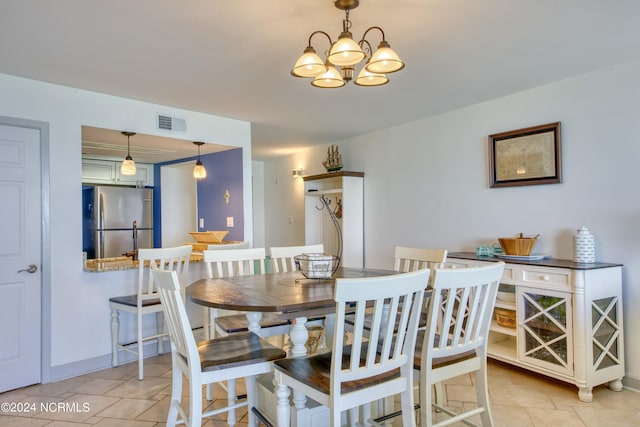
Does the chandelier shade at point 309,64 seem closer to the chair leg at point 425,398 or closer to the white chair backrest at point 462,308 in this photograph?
the white chair backrest at point 462,308

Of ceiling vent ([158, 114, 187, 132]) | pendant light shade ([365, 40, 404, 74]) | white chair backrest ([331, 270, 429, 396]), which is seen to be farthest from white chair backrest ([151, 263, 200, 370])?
ceiling vent ([158, 114, 187, 132])

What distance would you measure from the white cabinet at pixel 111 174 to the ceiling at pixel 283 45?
7.99 feet

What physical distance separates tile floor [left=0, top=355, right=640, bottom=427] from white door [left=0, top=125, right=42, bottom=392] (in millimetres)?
213

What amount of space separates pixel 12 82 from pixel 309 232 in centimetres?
372

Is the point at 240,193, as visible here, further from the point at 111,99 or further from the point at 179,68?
the point at 179,68

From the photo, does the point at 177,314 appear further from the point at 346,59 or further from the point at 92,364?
the point at 92,364

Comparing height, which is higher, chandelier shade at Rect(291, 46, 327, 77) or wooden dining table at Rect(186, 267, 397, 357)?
chandelier shade at Rect(291, 46, 327, 77)

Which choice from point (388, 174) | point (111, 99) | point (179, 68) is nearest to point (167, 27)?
point (179, 68)

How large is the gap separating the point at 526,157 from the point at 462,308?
212 cm

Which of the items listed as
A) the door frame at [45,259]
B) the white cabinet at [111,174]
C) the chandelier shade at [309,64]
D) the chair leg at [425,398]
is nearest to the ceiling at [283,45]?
the chandelier shade at [309,64]

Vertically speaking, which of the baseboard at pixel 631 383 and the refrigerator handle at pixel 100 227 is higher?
the refrigerator handle at pixel 100 227

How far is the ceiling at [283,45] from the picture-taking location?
2.01 metres

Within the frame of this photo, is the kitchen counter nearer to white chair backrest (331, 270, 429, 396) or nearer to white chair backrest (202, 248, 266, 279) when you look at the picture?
white chair backrest (202, 248, 266, 279)

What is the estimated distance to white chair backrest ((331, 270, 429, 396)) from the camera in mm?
1436
